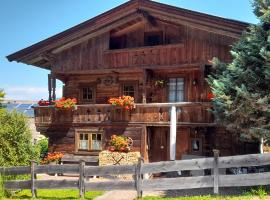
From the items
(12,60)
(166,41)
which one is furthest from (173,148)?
(12,60)

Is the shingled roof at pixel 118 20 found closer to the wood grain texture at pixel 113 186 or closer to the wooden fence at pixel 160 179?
the wooden fence at pixel 160 179

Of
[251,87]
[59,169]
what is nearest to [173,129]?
[251,87]

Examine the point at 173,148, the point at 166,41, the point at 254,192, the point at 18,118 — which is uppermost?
the point at 166,41

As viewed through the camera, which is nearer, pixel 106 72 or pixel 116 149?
pixel 116 149

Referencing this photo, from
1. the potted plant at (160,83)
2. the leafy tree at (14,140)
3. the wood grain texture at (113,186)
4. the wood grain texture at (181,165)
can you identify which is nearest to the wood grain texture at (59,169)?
the wood grain texture at (113,186)

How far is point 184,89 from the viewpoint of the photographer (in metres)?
21.2

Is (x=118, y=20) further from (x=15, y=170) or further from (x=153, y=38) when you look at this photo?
(x=15, y=170)

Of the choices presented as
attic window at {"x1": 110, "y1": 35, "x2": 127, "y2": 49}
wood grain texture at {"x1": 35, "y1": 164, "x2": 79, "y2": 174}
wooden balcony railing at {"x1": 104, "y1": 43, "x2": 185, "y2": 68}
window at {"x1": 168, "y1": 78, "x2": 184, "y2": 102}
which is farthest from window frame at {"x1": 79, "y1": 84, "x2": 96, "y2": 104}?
wood grain texture at {"x1": 35, "y1": 164, "x2": 79, "y2": 174}

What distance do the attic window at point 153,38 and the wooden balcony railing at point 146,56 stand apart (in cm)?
106

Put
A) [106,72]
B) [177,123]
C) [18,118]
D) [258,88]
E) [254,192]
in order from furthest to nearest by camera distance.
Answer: [106,72]
[177,123]
[18,118]
[258,88]
[254,192]

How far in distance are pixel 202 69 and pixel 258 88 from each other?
5.00 m

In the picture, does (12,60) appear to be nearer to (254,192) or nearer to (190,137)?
(190,137)

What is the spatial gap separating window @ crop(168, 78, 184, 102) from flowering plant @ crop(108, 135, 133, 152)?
3355mm

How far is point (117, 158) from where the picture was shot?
65.8 feet
